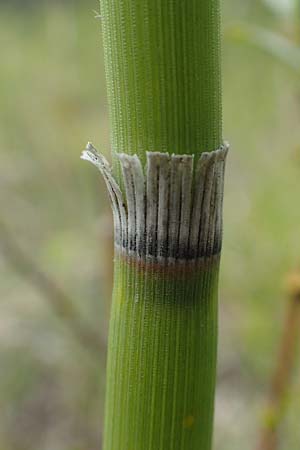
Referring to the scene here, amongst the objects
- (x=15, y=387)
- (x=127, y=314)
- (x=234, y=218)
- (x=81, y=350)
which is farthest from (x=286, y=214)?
(x=127, y=314)

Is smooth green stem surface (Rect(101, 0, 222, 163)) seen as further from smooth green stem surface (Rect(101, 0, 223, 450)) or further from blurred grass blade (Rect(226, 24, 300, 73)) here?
blurred grass blade (Rect(226, 24, 300, 73))

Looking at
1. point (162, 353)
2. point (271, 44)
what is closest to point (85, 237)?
point (271, 44)

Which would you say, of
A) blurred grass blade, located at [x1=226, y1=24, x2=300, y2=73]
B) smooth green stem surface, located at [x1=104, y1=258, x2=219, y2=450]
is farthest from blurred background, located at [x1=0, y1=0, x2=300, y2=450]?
smooth green stem surface, located at [x1=104, y1=258, x2=219, y2=450]

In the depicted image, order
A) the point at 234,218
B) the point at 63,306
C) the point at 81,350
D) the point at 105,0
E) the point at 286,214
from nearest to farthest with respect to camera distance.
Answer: the point at 105,0 → the point at 63,306 → the point at 81,350 → the point at 286,214 → the point at 234,218

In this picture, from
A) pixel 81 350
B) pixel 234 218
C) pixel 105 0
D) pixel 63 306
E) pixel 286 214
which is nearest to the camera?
pixel 105 0

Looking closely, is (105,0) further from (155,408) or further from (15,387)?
(15,387)

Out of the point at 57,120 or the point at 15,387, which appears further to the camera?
the point at 57,120

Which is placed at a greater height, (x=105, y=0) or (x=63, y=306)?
(x=105, y=0)

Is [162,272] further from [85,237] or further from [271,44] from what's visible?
[85,237]
